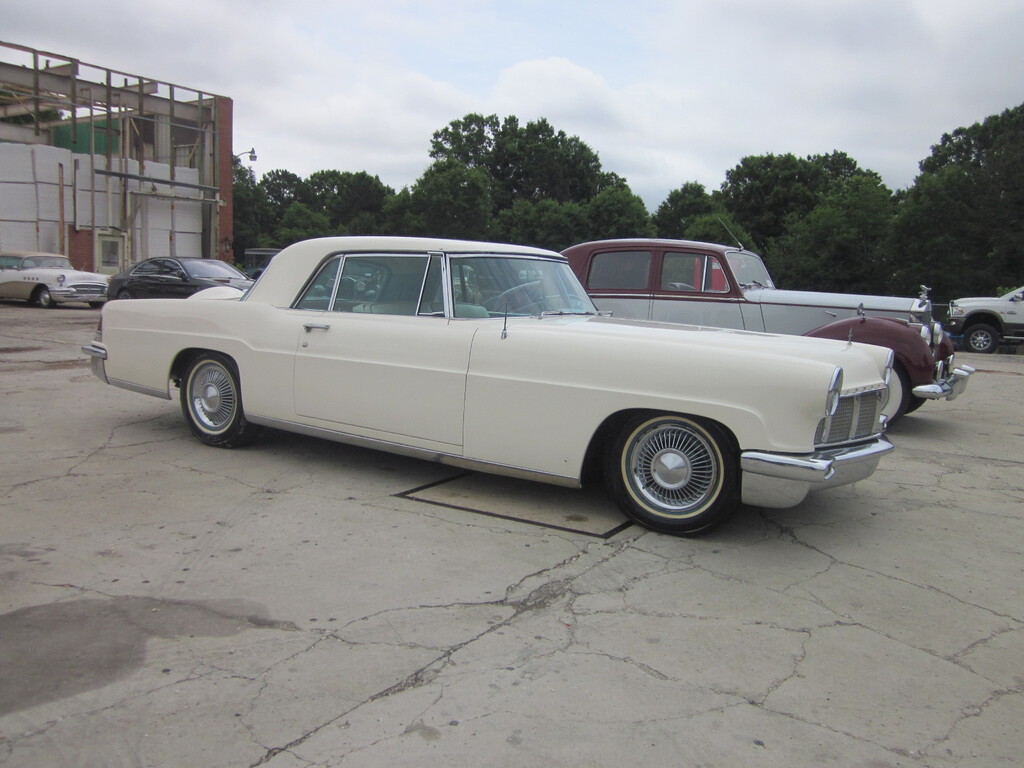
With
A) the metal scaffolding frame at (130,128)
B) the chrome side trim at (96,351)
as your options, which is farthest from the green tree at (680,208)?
the chrome side trim at (96,351)

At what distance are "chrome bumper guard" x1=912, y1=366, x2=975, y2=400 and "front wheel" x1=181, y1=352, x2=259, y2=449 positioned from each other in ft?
19.0

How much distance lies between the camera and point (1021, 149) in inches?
1160

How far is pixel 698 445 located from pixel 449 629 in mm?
1775

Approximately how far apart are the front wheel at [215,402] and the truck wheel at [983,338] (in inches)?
696

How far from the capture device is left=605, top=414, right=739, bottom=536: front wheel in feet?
14.3

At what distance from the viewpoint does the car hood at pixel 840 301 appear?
8.96 meters

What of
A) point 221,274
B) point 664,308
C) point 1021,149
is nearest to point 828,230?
point 1021,149

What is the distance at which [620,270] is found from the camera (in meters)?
9.43

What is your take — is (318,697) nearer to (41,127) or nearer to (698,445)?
(698,445)

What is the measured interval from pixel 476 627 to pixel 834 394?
6.94ft

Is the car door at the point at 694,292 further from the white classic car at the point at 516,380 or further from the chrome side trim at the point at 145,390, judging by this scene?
the chrome side trim at the point at 145,390

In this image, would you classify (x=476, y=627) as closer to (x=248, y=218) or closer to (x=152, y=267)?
(x=152, y=267)

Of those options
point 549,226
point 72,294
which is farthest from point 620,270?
point 549,226

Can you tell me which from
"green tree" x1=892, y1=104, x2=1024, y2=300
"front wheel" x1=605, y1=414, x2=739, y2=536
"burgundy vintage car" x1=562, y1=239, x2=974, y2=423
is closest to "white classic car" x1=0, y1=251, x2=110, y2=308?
"burgundy vintage car" x1=562, y1=239, x2=974, y2=423
